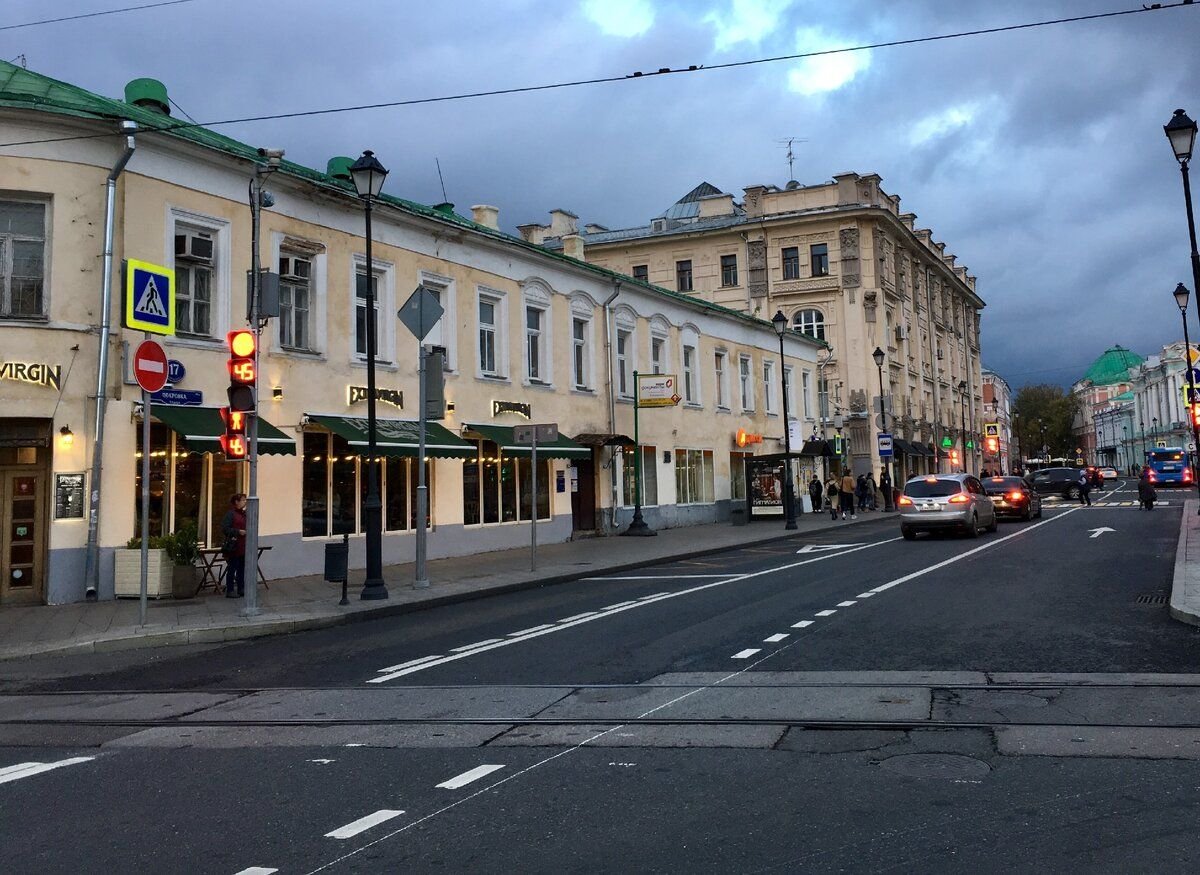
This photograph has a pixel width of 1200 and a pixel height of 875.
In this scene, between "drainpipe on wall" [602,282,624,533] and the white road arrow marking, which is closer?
the white road arrow marking

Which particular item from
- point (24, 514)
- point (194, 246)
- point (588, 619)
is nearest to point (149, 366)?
point (24, 514)

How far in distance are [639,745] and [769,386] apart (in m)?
35.4

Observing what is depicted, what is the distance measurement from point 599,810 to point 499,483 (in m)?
19.5

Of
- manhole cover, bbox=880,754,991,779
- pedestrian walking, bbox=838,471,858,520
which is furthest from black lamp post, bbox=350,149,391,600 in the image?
pedestrian walking, bbox=838,471,858,520

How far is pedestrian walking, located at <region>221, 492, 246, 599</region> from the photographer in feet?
52.2

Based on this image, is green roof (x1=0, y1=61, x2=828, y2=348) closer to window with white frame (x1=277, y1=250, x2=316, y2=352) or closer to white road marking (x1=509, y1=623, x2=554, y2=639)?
window with white frame (x1=277, y1=250, x2=316, y2=352)

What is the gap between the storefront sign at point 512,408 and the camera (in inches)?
952

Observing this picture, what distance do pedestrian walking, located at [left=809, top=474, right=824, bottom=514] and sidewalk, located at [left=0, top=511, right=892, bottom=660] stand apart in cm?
1958

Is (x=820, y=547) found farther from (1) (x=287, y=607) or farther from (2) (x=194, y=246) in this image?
(2) (x=194, y=246)

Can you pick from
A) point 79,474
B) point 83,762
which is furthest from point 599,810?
point 79,474

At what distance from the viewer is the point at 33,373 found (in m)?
15.3

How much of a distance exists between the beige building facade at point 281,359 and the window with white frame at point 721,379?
687 centimetres

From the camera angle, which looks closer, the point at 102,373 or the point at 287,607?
the point at 287,607

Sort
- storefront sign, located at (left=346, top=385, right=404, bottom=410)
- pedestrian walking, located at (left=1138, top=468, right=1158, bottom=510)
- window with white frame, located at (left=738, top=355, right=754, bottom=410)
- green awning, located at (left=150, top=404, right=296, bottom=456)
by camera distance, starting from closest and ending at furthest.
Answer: green awning, located at (left=150, top=404, right=296, bottom=456) → storefront sign, located at (left=346, top=385, right=404, bottom=410) → pedestrian walking, located at (left=1138, top=468, right=1158, bottom=510) → window with white frame, located at (left=738, top=355, right=754, bottom=410)
